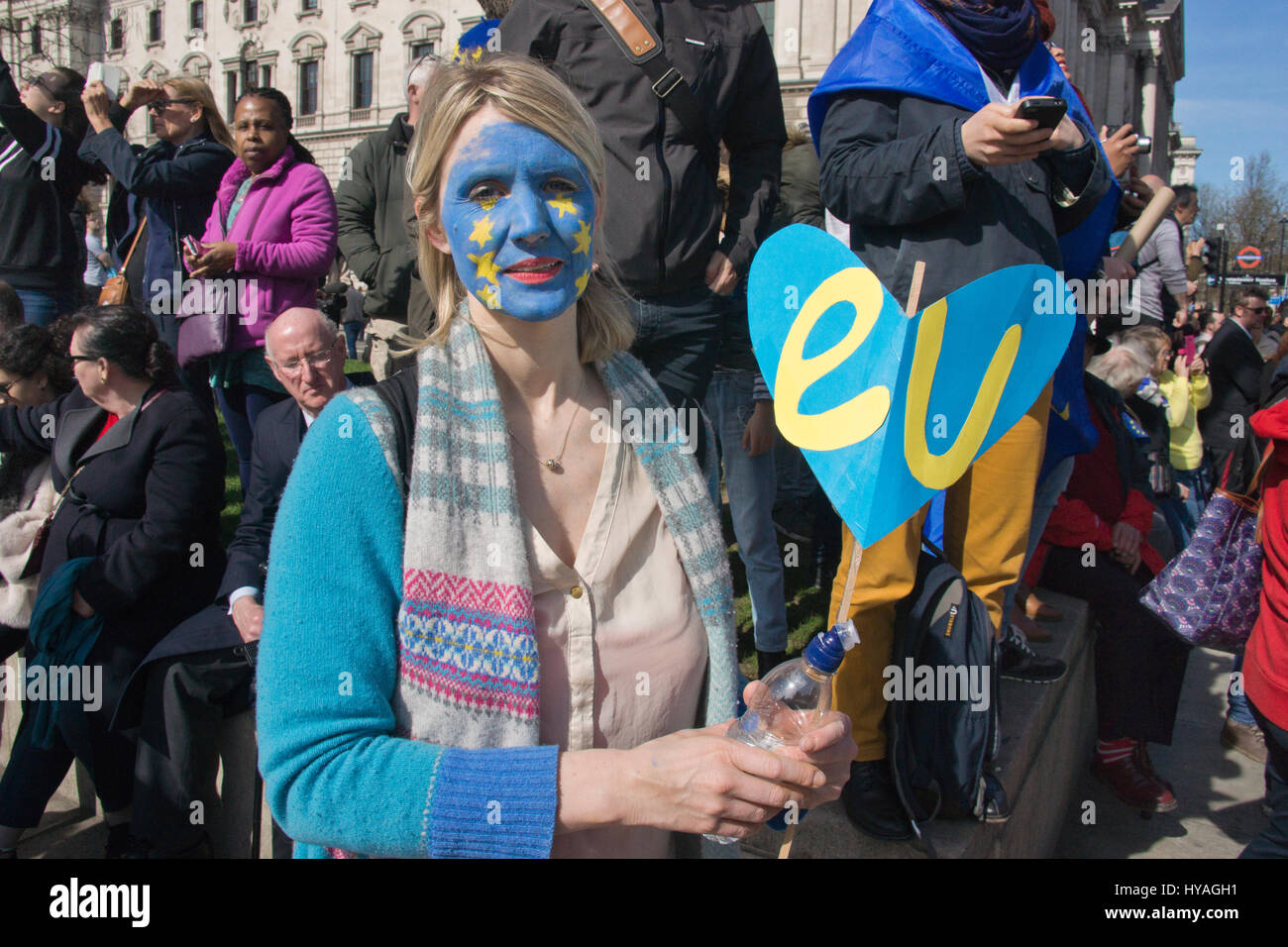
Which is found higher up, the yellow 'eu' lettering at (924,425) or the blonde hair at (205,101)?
the blonde hair at (205,101)

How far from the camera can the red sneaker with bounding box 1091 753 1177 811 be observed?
12.8 ft

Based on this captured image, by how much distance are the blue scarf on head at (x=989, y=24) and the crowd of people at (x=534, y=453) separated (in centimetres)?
1

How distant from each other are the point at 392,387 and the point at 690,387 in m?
1.85

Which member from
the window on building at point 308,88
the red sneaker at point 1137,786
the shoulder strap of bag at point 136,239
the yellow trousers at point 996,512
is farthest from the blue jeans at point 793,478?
the window on building at point 308,88

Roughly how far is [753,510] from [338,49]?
157 feet

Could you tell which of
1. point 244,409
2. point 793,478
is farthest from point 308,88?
point 244,409

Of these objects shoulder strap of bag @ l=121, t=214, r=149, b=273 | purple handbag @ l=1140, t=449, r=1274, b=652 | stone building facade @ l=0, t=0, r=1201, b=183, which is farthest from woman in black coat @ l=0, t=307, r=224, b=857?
stone building facade @ l=0, t=0, r=1201, b=183

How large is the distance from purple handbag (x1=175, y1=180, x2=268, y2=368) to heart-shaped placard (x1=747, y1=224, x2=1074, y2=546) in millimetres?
3282

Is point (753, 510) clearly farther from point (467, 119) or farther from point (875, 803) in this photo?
point (467, 119)

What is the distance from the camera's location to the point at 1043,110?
2.19 meters

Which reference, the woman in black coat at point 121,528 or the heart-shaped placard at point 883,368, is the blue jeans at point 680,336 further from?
the woman in black coat at point 121,528

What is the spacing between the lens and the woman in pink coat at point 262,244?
4348 mm

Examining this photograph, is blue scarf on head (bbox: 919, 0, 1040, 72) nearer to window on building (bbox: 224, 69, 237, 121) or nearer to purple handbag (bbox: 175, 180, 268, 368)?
purple handbag (bbox: 175, 180, 268, 368)

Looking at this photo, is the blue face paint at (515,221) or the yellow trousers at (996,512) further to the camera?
the yellow trousers at (996,512)
